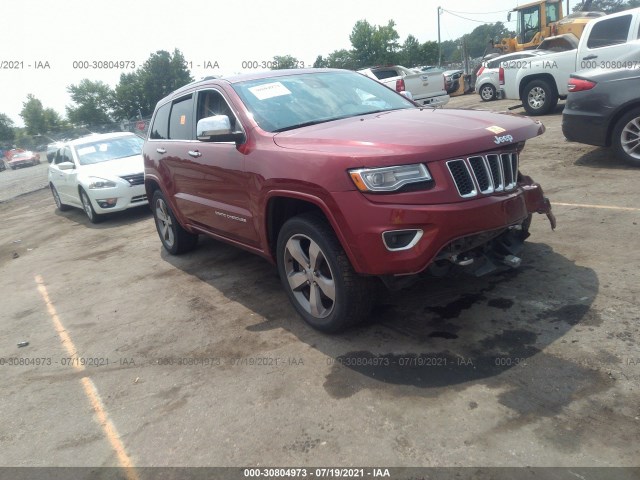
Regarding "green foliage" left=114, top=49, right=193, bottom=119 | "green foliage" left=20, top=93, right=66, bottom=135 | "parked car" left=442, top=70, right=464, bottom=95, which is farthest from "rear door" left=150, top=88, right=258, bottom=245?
"green foliage" left=20, top=93, right=66, bottom=135

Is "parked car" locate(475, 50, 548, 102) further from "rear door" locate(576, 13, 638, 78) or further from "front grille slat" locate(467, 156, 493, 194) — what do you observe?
"front grille slat" locate(467, 156, 493, 194)

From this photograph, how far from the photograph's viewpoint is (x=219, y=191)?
4.60 m

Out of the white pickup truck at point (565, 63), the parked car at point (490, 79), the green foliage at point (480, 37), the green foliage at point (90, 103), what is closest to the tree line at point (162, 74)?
the green foliage at point (90, 103)

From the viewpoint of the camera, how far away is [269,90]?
441 centimetres

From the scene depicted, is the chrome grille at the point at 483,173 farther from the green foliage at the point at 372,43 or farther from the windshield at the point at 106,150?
the green foliage at the point at 372,43

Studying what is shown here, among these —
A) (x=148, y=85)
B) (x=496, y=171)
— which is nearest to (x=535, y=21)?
(x=496, y=171)

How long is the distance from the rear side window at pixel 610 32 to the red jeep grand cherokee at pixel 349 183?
229 inches

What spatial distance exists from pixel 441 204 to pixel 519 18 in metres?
23.5

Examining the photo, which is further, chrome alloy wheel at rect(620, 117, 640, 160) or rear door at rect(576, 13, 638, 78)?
rear door at rect(576, 13, 638, 78)

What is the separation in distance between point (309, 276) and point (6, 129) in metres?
85.6

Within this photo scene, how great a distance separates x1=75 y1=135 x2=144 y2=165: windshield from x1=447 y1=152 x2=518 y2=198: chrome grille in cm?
836

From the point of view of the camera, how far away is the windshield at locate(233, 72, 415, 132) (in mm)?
4125

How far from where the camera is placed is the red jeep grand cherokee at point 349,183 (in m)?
3.08

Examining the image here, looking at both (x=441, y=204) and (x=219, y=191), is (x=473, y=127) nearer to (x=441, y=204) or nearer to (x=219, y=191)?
(x=441, y=204)
